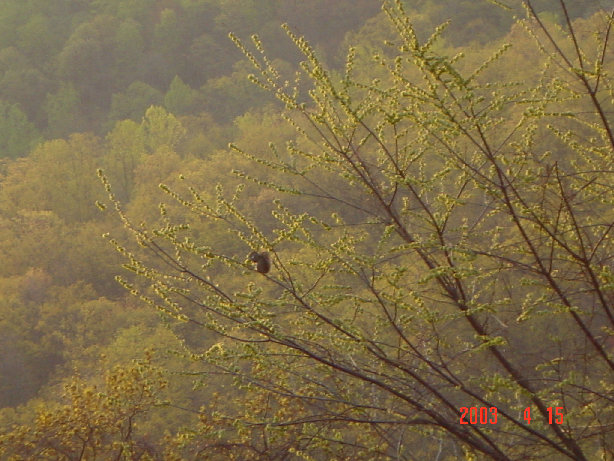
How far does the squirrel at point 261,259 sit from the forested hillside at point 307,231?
0.01 m

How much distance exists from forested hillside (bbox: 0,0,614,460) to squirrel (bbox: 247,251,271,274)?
0.04 feet

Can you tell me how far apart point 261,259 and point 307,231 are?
0.91ft

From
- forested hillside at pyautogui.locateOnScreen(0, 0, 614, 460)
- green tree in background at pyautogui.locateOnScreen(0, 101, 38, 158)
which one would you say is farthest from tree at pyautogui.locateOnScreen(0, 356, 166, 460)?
green tree in background at pyautogui.locateOnScreen(0, 101, 38, 158)

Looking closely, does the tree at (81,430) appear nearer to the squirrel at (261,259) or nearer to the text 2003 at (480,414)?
the text 2003 at (480,414)

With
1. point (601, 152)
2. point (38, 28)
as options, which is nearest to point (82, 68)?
point (38, 28)

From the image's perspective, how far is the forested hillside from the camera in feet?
11.4

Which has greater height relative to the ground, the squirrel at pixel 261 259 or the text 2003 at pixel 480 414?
the squirrel at pixel 261 259

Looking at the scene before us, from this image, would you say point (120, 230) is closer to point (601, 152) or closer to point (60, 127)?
point (60, 127)

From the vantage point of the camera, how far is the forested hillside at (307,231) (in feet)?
11.4

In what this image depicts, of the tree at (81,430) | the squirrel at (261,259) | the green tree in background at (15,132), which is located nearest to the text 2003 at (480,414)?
the squirrel at (261,259)

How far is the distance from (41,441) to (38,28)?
46.8m

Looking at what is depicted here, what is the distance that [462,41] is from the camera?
40344 mm
